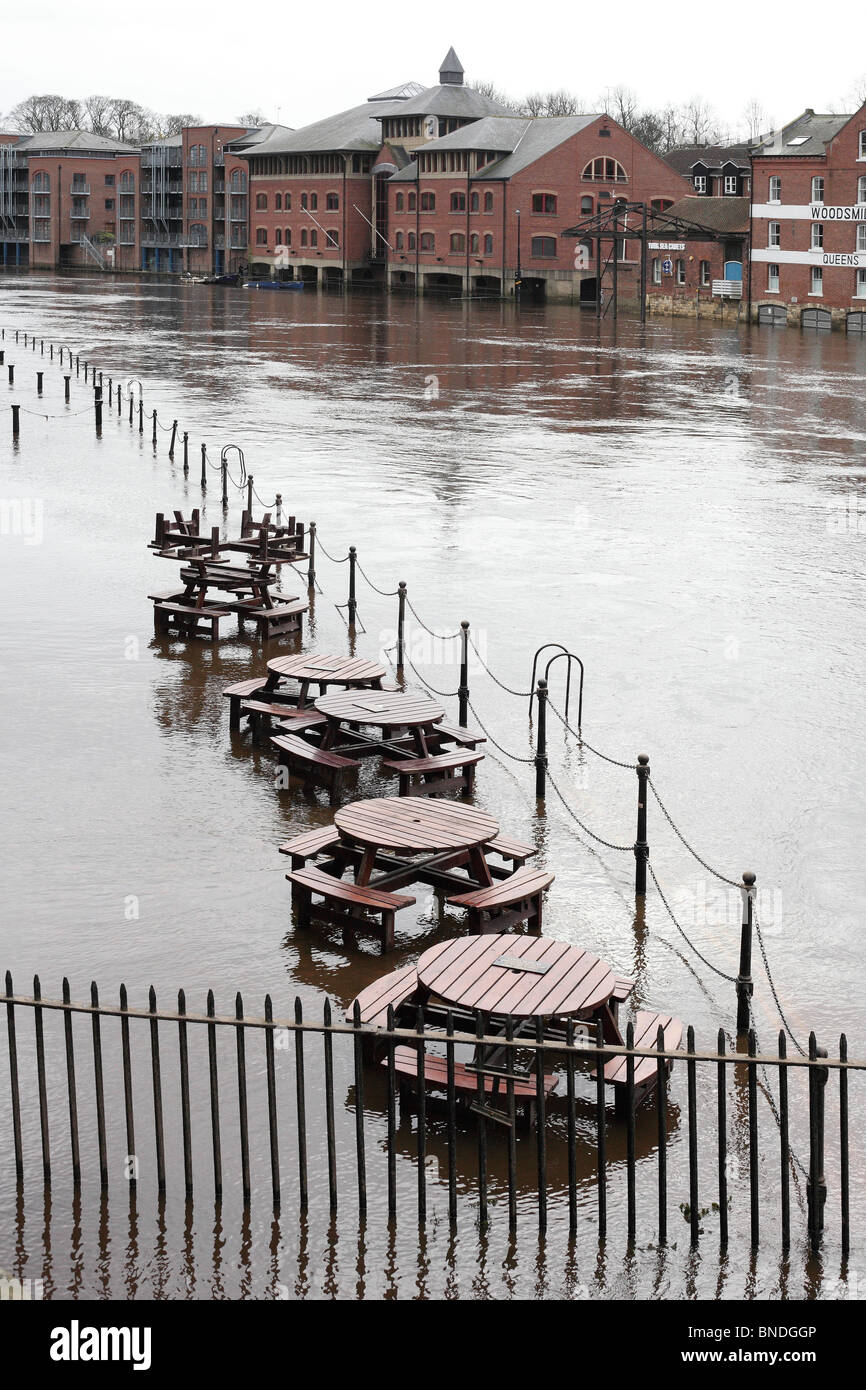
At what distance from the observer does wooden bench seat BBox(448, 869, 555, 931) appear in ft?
35.7

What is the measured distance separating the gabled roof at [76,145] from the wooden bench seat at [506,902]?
475 ft

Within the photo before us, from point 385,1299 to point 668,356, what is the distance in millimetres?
56482

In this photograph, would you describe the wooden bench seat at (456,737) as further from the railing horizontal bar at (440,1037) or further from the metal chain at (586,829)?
the railing horizontal bar at (440,1037)

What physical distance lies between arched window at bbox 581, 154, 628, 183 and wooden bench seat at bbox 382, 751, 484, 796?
8976 centimetres

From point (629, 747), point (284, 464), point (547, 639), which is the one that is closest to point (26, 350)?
point (284, 464)

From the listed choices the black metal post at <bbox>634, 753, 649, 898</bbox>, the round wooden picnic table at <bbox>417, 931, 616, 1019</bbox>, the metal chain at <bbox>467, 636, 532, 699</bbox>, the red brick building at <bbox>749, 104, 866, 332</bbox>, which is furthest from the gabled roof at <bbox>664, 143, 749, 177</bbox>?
the round wooden picnic table at <bbox>417, 931, 616, 1019</bbox>

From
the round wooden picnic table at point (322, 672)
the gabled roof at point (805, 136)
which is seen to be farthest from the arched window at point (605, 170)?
the round wooden picnic table at point (322, 672)

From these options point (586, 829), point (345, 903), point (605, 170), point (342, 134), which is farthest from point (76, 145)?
point (345, 903)

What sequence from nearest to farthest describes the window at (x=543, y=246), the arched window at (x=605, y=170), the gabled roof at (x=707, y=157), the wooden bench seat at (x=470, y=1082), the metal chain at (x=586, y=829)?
the wooden bench seat at (x=470, y=1082) < the metal chain at (x=586, y=829) < the window at (x=543, y=246) < the arched window at (x=605, y=170) < the gabled roof at (x=707, y=157)

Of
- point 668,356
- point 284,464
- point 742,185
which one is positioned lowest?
point 284,464

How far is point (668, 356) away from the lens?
6088 centimetres

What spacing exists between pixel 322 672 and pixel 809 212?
69383 mm

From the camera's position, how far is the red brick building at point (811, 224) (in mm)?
75438

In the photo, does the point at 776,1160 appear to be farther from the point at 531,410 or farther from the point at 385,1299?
the point at 531,410
